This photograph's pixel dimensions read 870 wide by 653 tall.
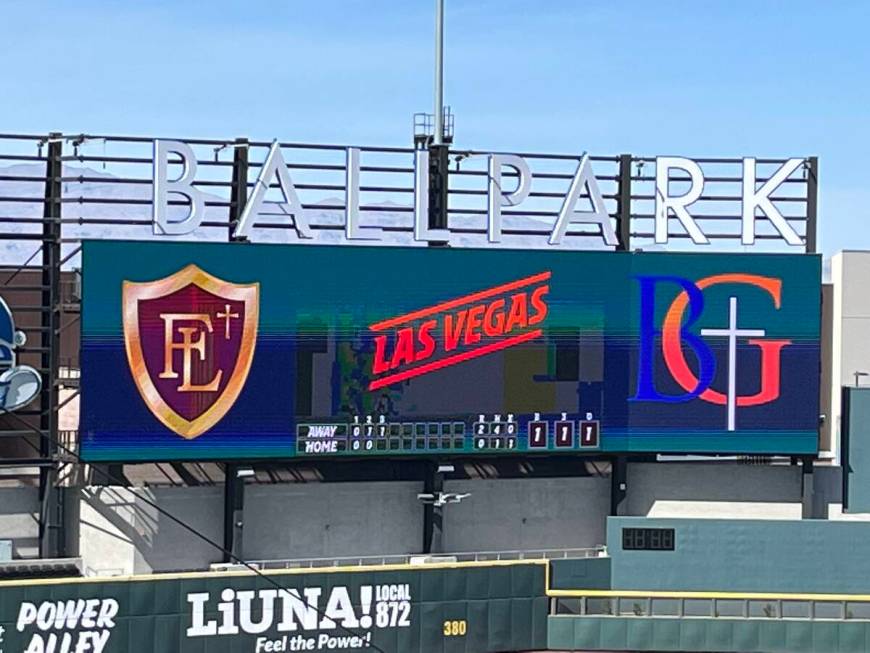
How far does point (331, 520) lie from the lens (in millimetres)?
49375

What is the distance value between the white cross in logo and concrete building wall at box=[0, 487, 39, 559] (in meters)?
22.7

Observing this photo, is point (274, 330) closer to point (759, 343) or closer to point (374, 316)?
point (374, 316)

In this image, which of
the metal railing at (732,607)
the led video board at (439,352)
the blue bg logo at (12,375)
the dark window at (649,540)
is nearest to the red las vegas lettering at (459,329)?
the led video board at (439,352)

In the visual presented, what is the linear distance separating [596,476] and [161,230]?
1742 centimetres

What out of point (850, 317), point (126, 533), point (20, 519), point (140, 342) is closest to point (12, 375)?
point (140, 342)

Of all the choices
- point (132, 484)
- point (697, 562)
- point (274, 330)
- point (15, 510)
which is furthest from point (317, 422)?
point (697, 562)

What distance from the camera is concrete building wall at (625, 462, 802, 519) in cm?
5225

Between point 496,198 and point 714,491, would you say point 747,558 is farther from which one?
point 496,198

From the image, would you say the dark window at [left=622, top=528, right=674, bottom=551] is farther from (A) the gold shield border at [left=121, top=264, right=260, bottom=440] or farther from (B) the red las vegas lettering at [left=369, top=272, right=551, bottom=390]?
(A) the gold shield border at [left=121, top=264, right=260, bottom=440]

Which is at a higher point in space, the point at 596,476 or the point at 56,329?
the point at 56,329

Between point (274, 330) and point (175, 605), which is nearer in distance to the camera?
point (175, 605)

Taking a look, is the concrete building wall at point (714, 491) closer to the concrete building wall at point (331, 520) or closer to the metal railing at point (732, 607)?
the metal railing at point (732, 607)

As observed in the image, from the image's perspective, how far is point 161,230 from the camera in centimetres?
4625

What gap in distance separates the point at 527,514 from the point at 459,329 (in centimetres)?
734
